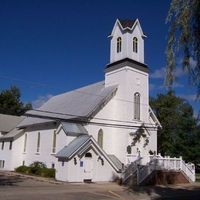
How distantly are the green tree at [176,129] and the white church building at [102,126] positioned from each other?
4258 millimetres

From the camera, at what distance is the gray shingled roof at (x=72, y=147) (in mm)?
27656

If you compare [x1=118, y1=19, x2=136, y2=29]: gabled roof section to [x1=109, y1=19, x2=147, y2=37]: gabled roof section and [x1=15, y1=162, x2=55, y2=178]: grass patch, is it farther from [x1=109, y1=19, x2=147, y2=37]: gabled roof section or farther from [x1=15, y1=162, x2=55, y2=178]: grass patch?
[x1=15, y1=162, x2=55, y2=178]: grass patch

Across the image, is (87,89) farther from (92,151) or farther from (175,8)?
(175,8)

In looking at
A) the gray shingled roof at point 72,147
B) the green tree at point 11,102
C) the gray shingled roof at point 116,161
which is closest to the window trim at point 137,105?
the gray shingled roof at point 116,161

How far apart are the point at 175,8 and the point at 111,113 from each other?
22.8 meters

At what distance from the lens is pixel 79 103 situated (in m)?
35.3

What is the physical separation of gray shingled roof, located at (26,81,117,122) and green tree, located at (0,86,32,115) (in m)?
36.4

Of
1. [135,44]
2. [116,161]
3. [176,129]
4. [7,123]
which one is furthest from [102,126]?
[7,123]

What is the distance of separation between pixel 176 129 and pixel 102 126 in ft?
48.0

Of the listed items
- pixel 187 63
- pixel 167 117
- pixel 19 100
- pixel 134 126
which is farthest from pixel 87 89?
pixel 19 100

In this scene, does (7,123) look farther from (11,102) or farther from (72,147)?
(11,102)

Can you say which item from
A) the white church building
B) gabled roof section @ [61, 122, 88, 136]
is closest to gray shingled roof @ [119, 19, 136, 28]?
the white church building

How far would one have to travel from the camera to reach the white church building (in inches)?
1139

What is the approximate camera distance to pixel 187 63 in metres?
12.0
